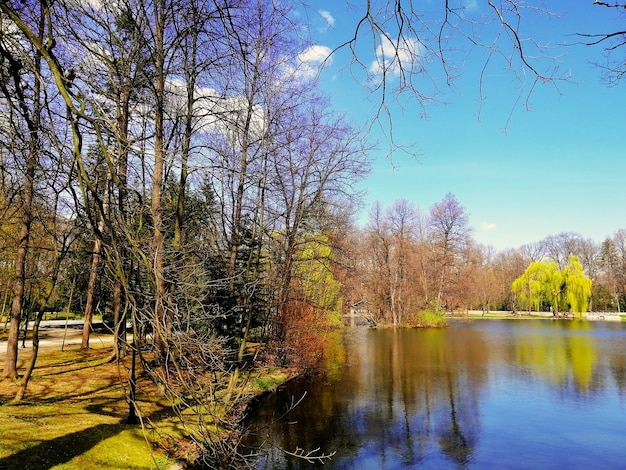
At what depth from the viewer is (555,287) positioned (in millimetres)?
44281

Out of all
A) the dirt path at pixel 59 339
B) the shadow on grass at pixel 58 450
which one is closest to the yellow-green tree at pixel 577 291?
the dirt path at pixel 59 339

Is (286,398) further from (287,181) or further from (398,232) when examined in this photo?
(398,232)

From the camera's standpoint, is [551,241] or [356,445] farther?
[551,241]

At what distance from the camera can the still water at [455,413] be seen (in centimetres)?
798

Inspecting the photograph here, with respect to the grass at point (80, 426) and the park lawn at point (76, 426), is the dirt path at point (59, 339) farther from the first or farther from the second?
the park lawn at point (76, 426)

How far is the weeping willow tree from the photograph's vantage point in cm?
4244

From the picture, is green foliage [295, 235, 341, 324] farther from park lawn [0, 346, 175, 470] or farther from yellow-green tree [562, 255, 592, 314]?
yellow-green tree [562, 255, 592, 314]

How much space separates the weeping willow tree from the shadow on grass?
45556 mm

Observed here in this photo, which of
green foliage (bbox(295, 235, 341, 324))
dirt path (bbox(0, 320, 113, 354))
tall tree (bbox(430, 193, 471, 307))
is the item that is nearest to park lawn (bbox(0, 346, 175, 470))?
dirt path (bbox(0, 320, 113, 354))

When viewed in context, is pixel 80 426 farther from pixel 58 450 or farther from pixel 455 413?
pixel 455 413

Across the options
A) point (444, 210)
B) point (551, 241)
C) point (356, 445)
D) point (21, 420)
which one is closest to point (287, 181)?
point (356, 445)

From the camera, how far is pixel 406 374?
49.4 feet

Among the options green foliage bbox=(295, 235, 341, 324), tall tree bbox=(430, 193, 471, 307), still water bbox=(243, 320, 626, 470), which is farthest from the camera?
tall tree bbox=(430, 193, 471, 307)

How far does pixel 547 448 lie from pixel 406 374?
22.5ft
